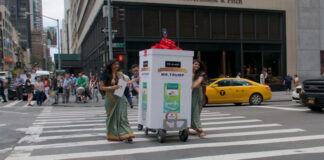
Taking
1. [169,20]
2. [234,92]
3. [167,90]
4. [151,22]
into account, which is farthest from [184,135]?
[169,20]

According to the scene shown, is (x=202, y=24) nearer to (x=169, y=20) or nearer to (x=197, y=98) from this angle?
(x=169, y=20)

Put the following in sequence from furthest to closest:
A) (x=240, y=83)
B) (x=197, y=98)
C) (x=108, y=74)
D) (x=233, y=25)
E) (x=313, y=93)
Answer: (x=233, y=25) → (x=240, y=83) → (x=313, y=93) → (x=197, y=98) → (x=108, y=74)

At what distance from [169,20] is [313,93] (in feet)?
46.7

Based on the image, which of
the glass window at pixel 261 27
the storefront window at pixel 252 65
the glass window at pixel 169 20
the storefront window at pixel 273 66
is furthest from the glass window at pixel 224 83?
the storefront window at pixel 273 66

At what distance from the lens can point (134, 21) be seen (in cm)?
2302

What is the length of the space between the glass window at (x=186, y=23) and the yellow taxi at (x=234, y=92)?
30.1ft

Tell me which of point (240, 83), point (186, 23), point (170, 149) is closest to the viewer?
point (170, 149)

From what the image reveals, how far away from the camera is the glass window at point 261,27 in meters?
26.2

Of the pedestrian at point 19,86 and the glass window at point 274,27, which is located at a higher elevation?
the glass window at point 274,27

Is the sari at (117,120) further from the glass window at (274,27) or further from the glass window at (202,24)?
the glass window at (274,27)

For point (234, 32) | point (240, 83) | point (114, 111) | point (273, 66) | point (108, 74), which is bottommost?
point (114, 111)

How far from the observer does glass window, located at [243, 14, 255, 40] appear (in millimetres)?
25859

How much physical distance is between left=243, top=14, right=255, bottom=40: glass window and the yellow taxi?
10670 millimetres

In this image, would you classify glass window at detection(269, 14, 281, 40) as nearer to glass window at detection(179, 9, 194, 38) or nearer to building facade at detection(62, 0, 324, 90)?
building facade at detection(62, 0, 324, 90)
